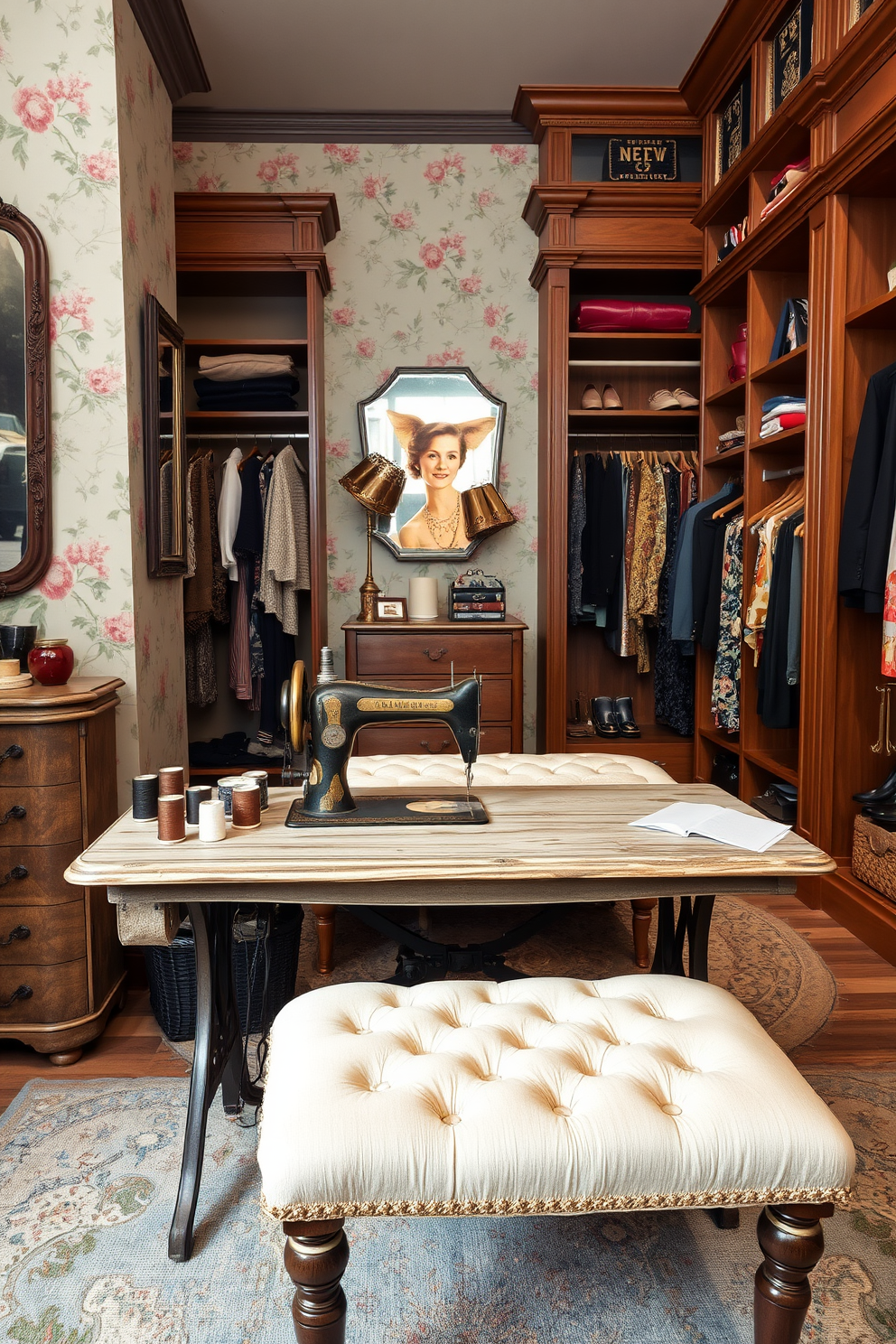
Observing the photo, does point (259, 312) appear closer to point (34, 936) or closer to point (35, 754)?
point (35, 754)

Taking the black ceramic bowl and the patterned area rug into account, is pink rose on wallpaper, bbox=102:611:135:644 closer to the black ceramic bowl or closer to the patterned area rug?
the black ceramic bowl

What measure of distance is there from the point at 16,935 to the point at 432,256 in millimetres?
3549

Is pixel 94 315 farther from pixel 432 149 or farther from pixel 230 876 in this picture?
pixel 432 149

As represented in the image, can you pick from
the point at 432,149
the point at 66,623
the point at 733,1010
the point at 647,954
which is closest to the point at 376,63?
the point at 432,149

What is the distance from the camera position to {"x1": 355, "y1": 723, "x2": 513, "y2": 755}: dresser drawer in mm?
3625

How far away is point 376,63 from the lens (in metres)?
3.77

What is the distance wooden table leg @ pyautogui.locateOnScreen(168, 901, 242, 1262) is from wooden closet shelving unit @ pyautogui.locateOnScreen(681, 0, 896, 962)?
1948 millimetres

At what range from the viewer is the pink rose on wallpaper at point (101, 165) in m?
2.46

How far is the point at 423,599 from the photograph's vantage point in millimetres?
4062

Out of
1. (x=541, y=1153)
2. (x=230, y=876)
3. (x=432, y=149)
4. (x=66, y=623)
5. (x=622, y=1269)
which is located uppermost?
(x=432, y=149)

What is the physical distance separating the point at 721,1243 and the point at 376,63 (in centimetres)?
425

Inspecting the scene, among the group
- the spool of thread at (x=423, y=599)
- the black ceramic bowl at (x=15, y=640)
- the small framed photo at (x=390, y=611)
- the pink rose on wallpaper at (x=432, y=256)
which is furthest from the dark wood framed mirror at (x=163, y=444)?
the pink rose on wallpaper at (x=432, y=256)

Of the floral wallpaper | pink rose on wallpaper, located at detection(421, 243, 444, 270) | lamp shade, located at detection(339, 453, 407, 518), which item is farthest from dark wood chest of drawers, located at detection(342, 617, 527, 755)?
pink rose on wallpaper, located at detection(421, 243, 444, 270)

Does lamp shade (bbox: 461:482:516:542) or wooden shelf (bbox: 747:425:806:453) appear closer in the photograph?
wooden shelf (bbox: 747:425:806:453)
